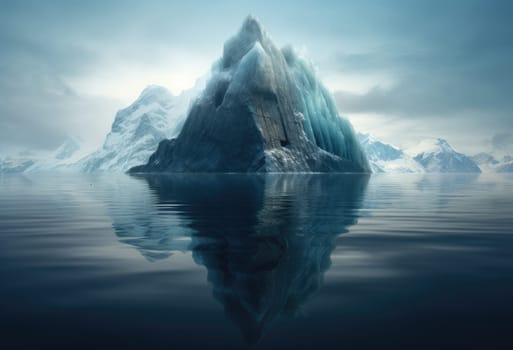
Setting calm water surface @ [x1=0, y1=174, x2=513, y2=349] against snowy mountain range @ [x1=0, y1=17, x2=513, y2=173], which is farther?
snowy mountain range @ [x1=0, y1=17, x2=513, y2=173]

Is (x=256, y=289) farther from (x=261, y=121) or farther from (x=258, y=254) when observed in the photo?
(x=261, y=121)

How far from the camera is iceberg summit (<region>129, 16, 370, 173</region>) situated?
132 meters

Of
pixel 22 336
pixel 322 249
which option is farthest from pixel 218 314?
pixel 322 249

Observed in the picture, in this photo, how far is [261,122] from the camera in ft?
430

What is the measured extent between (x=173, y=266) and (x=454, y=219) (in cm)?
1313

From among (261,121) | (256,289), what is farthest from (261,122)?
(256,289)

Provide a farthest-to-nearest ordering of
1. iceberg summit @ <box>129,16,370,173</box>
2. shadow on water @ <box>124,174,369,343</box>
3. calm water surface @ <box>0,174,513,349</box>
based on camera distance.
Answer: iceberg summit @ <box>129,16,370,173</box> → shadow on water @ <box>124,174,369,343</box> → calm water surface @ <box>0,174,513,349</box>

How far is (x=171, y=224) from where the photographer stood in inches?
586

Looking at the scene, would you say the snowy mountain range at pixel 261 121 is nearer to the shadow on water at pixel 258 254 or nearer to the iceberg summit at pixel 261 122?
the iceberg summit at pixel 261 122

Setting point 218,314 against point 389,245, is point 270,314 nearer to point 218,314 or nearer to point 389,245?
point 218,314

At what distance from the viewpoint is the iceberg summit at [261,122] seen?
132 m

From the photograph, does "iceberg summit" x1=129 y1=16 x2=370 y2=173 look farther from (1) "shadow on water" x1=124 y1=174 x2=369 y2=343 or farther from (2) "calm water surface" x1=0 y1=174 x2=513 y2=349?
(2) "calm water surface" x1=0 y1=174 x2=513 y2=349

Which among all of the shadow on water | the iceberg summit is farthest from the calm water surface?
the iceberg summit

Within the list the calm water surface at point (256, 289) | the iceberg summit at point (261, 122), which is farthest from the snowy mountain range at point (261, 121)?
the calm water surface at point (256, 289)
